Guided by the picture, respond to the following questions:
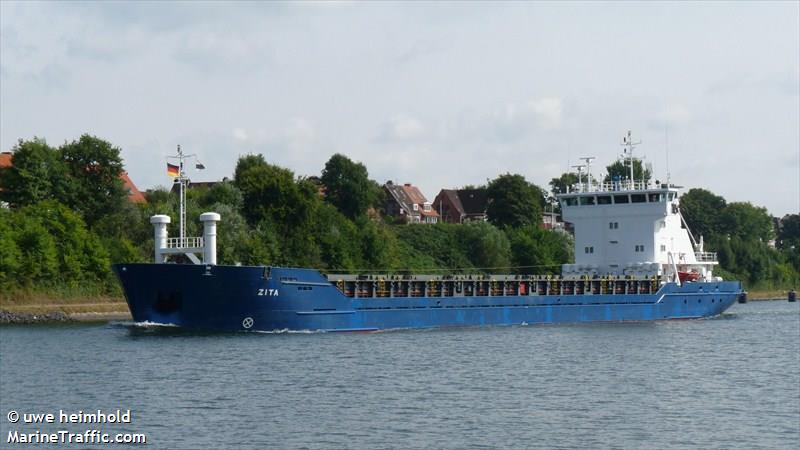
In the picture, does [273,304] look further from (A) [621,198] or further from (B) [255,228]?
(B) [255,228]

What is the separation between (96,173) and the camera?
77750mm

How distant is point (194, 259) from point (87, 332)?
6.13 m

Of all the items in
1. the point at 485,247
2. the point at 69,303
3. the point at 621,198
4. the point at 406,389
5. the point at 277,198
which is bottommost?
the point at 406,389

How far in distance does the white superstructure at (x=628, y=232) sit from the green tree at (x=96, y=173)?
96.0ft

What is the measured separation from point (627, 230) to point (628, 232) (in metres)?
0.13

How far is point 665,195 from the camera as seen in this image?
6500cm

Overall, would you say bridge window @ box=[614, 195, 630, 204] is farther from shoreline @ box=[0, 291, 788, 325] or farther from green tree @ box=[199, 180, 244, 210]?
shoreline @ box=[0, 291, 788, 325]

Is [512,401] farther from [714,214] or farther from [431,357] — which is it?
[714,214]

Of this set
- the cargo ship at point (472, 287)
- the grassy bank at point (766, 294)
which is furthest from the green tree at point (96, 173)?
the grassy bank at point (766, 294)

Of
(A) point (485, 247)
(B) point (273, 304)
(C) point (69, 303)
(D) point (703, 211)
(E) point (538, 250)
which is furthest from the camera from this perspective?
(D) point (703, 211)

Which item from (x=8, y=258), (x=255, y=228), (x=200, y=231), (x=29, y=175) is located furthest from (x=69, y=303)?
(x=255, y=228)

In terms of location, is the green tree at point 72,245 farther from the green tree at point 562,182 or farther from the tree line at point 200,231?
the green tree at point 562,182

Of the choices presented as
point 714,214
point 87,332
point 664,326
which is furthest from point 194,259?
point 714,214

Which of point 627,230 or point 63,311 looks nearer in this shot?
point 63,311
